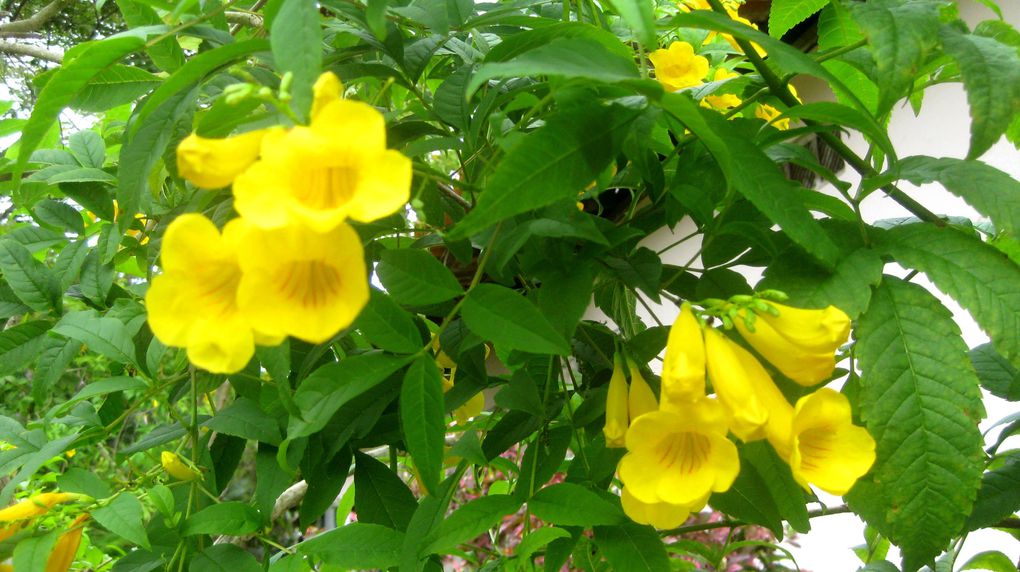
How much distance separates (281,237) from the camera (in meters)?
0.40

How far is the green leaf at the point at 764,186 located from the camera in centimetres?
51

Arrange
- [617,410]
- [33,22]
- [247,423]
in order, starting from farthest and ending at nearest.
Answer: [33,22] → [247,423] → [617,410]

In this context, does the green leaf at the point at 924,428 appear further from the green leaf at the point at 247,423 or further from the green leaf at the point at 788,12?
the green leaf at the point at 247,423

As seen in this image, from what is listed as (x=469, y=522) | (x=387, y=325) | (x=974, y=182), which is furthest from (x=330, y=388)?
(x=974, y=182)

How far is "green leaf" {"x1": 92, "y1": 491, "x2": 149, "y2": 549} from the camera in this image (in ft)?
2.33

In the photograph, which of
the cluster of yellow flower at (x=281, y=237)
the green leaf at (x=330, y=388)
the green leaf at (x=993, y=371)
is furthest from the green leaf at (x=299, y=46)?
the green leaf at (x=993, y=371)

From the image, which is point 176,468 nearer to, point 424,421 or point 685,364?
point 424,421

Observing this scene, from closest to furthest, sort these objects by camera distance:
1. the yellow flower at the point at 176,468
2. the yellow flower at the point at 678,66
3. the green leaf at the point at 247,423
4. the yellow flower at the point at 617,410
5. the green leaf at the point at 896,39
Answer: the green leaf at the point at 896,39 → the yellow flower at the point at 617,410 → the green leaf at the point at 247,423 → the yellow flower at the point at 176,468 → the yellow flower at the point at 678,66

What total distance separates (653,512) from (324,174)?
35cm

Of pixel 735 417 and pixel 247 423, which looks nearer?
pixel 735 417

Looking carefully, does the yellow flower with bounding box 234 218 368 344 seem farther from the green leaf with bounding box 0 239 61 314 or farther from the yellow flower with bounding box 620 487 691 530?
the green leaf with bounding box 0 239 61 314

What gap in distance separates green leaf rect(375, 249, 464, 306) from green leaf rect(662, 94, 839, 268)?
205 millimetres

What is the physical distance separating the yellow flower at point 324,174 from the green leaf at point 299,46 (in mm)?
15

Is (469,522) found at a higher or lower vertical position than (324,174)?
lower
